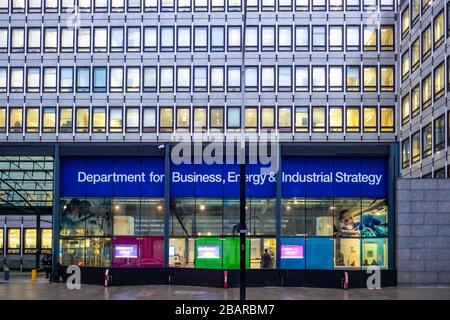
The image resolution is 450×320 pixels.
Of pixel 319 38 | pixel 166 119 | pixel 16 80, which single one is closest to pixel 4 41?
pixel 16 80

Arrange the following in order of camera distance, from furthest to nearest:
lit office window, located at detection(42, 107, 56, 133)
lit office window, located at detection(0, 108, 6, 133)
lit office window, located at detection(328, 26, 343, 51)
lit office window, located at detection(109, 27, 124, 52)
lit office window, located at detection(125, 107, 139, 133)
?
lit office window, located at detection(0, 108, 6, 133), lit office window, located at detection(42, 107, 56, 133), lit office window, located at detection(125, 107, 139, 133), lit office window, located at detection(109, 27, 124, 52), lit office window, located at detection(328, 26, 343, 51)

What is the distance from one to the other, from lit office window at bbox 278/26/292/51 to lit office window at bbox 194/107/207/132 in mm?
7261

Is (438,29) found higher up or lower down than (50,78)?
higher up

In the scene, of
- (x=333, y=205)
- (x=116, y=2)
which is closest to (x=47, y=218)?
(x=116, y=2)

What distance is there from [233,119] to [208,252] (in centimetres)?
1076

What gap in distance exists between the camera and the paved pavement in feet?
113

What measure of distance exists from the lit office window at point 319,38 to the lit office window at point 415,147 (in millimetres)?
9108

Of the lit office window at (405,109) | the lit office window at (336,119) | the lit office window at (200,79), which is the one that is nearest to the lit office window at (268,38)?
the lit office window at (200,79)

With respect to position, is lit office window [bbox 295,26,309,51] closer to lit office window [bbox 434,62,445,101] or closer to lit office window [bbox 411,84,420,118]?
lit office window [bbox 411,84,420,118]

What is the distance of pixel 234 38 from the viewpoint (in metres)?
55.3

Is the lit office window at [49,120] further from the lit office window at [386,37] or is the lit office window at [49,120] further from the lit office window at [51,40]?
the lit office window at [386,37]

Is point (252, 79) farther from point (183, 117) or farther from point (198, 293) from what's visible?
point (198, 293)

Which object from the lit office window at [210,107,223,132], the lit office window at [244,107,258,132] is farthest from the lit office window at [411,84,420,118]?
the lit office window at [210,107,223,132]
